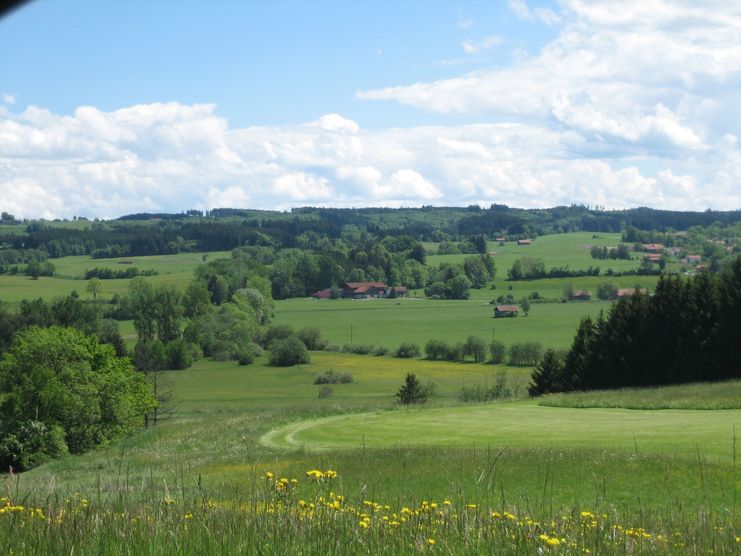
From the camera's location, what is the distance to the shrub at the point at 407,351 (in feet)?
355

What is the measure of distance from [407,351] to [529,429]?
7753cm

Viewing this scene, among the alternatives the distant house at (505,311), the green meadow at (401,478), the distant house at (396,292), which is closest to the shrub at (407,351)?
the green meadow at (401,478)

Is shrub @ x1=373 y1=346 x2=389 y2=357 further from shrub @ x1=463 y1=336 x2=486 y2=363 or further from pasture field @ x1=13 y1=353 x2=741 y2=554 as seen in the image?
pasture field @ x1=13 y1=353 x2=741 y2=554

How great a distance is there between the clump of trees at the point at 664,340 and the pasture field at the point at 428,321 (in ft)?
124

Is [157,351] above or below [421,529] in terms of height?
below

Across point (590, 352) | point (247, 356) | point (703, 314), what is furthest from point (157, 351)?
point (703, 314)

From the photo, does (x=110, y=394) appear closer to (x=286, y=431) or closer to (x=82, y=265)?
(x=286, y=431)

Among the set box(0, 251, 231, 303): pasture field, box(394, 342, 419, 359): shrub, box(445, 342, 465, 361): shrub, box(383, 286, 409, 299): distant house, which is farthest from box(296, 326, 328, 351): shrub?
box(383, 286, 409, 299): distant house

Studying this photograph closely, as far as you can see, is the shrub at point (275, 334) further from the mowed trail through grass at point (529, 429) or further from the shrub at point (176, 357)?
the mowed trail through grass at point (529, 429)

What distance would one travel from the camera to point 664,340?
179 ft

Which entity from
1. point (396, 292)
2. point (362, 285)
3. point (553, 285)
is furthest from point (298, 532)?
point (362, 285)

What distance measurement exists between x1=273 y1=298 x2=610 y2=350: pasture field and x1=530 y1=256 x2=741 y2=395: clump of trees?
3782 centimetres

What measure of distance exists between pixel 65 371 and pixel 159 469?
1113 inches

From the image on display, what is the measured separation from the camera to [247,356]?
111 meters
